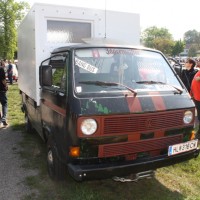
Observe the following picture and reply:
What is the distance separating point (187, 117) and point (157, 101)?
582mm

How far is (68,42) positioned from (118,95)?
2274 mm

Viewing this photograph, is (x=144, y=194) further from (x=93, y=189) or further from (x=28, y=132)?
(x=28, y=132)

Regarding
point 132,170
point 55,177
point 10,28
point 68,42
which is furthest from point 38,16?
point 10,28

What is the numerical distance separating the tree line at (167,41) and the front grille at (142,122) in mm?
40247

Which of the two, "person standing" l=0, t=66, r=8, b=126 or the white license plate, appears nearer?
the white license plate

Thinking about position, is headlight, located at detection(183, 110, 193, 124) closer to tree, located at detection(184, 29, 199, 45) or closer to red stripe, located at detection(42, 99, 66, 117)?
red stripe, located at detection(42, 99, 66, 117)

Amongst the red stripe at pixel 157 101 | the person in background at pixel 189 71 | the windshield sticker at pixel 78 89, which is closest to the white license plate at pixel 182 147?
the red stripe at pixel 157 101

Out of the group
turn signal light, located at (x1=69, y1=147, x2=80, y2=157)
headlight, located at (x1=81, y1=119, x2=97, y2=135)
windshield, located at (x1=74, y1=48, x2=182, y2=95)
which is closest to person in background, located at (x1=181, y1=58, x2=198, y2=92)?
windshield, located at (x1=74, y1=48, x2=182, y2=95)

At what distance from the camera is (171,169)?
5391 mm

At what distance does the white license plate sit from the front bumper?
94 mm

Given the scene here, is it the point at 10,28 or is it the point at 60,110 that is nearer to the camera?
the point at 60,110

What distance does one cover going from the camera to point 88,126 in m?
3.68

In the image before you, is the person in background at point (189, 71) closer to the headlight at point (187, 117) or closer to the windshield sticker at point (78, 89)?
the headlight at point (187, 117)

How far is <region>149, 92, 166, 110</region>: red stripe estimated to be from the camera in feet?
13.3
